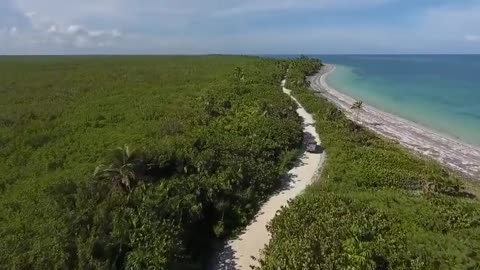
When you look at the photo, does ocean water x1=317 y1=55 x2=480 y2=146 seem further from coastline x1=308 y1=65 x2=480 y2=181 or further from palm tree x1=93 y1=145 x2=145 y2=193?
palm tree x1=93 y1=145 x2=145 y2=193

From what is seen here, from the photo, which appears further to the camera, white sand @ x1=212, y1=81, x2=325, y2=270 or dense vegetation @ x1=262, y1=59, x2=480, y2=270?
white sand @ x1=212, y1=81, x2=325, y2=270

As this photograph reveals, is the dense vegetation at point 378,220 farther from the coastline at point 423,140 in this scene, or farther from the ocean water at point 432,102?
the ocean water at point 432,102

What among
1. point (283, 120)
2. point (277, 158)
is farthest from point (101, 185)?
point (283, 120)

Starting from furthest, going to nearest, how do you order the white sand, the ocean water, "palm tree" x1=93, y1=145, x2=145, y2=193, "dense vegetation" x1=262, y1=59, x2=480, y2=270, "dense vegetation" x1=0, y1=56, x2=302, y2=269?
the ocean water < "palm tree" x1=93, y1=145, x2=145, y2=193 < the white sand < "dense vegetation" x1=262, y1=59, x2=480, y2=270 < "dense vegetation" x1=0, y1=56, x2=302, y2=269

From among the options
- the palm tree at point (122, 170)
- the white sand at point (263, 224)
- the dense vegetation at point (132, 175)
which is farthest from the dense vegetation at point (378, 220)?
the palm tree at point (122, 170)

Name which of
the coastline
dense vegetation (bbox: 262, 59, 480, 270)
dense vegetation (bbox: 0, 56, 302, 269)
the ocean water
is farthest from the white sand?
the ocean water

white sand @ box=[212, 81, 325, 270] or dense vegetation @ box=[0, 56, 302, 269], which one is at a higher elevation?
dense vegetation @ box=[0, 56, 302, 269]

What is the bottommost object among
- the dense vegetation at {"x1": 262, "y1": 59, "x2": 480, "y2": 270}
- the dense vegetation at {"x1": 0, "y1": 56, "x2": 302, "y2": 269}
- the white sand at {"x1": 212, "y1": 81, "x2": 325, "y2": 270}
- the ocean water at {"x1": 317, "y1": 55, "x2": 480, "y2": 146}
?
the ocean water at {"x1": 317, "y1": 55, "x2": 480, "y2": 146}

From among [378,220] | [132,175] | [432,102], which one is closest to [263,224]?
[378,220]
